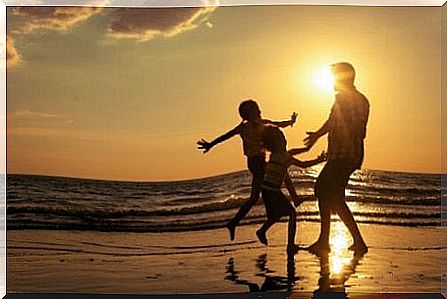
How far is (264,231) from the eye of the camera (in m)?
5.65

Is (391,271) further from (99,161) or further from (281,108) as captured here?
(99,161)

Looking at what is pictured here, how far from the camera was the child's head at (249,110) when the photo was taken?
5656mm

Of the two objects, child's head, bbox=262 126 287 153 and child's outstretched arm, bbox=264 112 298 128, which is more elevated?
child's outstretched arm, bbox=264 112 298 128

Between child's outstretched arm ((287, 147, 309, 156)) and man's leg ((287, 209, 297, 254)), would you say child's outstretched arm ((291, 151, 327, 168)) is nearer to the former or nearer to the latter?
child's outstretched arm ((287, 147, 309, 156))

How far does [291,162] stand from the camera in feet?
18.6

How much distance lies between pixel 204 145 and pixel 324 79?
0.92 m

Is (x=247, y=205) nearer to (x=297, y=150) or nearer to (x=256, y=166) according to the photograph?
(x=256, y=166)

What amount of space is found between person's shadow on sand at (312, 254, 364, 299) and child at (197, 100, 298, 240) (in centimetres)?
49

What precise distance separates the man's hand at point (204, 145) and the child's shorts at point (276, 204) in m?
0.47

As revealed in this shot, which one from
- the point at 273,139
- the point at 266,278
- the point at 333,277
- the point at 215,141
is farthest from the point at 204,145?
the point at 333,277

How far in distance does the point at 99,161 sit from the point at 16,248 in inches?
31.6

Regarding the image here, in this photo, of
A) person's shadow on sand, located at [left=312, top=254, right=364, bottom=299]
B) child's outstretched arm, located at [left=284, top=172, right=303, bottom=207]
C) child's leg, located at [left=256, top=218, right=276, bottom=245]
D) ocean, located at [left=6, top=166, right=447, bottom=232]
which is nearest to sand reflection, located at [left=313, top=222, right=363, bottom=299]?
person's shadow on sand, located at [left=312, top=254, right=364, bottom=299]

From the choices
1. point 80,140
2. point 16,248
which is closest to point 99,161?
point 80,140

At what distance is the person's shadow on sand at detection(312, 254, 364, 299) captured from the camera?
5625 millimetres
